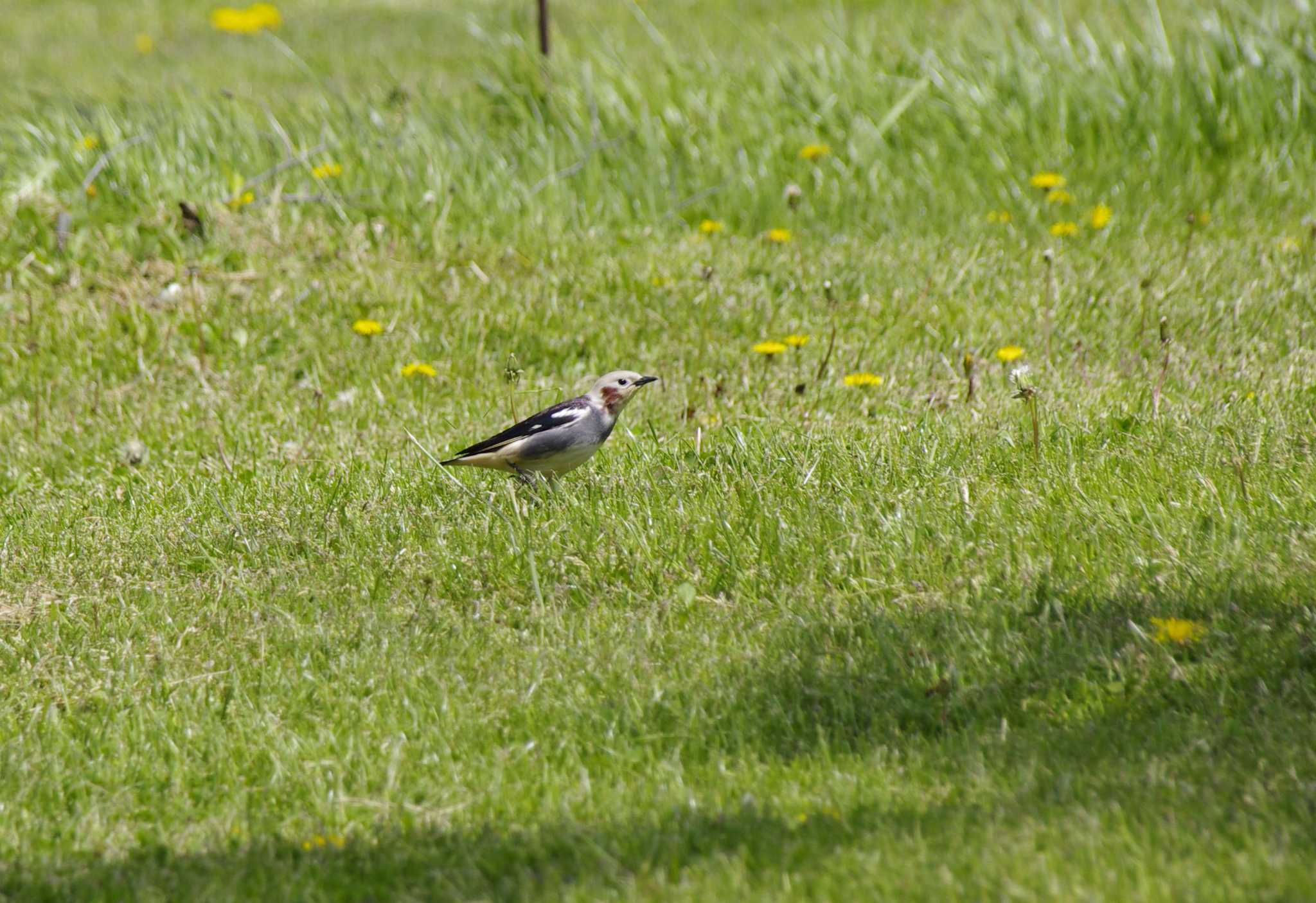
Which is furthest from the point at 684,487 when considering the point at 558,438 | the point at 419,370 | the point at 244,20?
the point at 244,20

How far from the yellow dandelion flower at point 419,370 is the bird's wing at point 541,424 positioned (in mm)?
1409

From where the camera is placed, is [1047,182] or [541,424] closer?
[541,424]

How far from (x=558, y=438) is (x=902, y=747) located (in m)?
1.72

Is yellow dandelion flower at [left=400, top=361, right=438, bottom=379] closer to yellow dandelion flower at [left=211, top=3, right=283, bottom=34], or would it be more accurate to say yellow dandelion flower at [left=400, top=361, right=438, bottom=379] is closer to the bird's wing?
the bird's wing

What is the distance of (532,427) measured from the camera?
455 cm

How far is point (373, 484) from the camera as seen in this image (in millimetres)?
4871

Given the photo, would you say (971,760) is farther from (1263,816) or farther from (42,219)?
(42,219)

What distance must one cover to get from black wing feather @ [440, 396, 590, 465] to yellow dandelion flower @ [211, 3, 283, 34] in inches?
555

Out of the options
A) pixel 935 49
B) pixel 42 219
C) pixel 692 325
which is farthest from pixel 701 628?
pixel 935 49

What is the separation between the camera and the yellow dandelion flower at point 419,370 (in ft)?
19.6

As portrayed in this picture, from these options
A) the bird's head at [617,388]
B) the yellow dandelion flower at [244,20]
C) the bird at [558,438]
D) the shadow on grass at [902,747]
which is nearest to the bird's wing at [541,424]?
the bird at [558,438]

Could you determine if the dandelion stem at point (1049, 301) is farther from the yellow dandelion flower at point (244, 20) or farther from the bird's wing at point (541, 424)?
the yellow dandelion flower at point (244, 20)

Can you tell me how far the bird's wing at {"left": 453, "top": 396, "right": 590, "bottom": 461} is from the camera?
4531 millimetres

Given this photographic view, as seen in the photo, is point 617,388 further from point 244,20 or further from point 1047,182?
point 244,20
